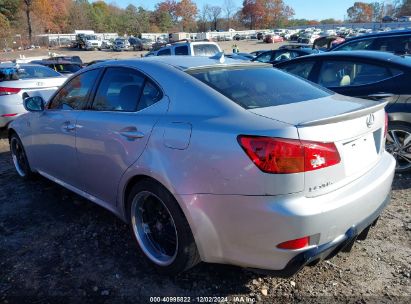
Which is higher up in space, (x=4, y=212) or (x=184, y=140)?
(x=184, y=140)

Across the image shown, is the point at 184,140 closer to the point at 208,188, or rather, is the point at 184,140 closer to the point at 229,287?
the point at 208,188

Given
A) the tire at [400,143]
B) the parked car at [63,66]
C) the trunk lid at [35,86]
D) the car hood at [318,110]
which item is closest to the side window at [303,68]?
the tire at [400,143]

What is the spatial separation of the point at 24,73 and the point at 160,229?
7083 millimetres

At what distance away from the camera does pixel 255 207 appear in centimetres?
226

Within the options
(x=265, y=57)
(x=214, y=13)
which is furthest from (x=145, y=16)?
(x=265, y=57)

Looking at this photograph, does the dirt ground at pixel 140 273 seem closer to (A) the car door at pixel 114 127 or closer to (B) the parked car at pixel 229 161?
(B) the parked car at pixel 229 161

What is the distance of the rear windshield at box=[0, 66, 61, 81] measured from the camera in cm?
805

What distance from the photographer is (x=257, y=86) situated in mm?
2980

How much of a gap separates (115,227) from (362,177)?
231cm

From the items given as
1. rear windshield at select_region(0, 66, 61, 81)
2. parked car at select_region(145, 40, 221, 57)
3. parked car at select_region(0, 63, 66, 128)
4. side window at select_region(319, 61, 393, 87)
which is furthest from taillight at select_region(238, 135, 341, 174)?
parked car at select_region(145, 40, 221, 57)

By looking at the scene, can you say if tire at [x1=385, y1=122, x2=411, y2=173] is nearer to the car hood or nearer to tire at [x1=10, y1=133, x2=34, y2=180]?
the car hood

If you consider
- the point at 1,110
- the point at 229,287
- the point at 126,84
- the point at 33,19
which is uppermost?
the point at 33,19

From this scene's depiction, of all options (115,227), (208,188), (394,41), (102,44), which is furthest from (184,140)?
(102,44)

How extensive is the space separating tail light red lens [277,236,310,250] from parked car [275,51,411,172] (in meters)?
2.61
